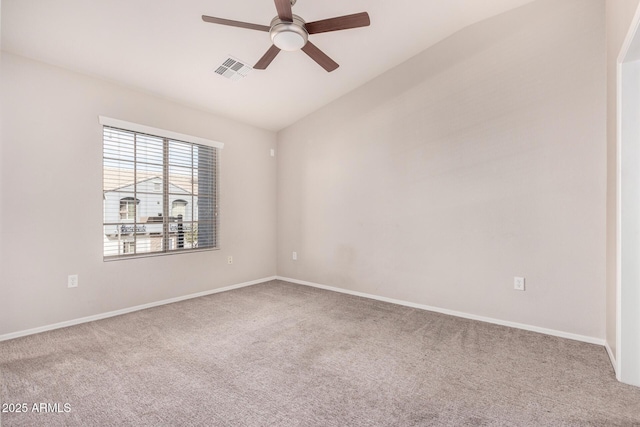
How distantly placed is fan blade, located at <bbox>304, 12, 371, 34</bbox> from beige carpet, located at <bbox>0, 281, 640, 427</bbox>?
2508 millimetres

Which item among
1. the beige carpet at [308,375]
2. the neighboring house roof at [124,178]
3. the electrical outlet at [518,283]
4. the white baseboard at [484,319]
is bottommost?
the beige carpet at [308,375]

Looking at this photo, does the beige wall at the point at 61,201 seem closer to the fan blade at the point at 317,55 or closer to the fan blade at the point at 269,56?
the fan blade at the point at 269,56

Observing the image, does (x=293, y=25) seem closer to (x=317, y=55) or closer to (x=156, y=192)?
(x=317, y=55)

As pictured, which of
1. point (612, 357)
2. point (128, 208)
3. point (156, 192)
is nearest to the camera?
point (612, 357)

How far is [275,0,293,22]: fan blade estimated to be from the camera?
2.03 metres

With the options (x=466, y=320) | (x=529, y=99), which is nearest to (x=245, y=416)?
(x=466, y=320)

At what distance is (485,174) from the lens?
328cm

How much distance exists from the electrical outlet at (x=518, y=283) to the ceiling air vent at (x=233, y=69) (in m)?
3.61

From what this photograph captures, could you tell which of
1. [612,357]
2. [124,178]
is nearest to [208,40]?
[124,178]

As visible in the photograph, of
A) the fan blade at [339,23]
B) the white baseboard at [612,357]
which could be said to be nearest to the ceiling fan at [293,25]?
the fan blade at [339,23]

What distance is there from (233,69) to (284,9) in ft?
5.12

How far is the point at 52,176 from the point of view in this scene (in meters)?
3.01

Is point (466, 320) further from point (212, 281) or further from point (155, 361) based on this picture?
point (212, 281)

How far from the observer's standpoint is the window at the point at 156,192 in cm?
347
